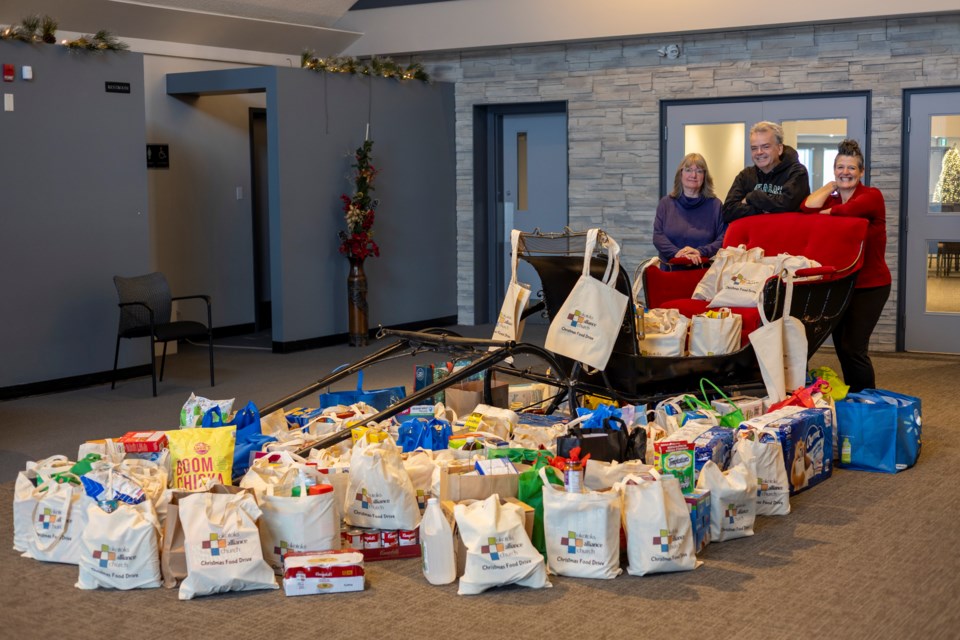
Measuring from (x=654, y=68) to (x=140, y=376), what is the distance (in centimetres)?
516

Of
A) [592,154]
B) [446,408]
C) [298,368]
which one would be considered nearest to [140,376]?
[298,368]

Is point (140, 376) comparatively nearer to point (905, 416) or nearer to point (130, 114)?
point (130, 114)

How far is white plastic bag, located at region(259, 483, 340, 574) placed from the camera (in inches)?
160

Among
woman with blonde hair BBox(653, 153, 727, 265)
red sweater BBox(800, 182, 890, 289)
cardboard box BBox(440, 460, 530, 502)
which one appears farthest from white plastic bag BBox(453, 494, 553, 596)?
woman with blonde hair BBox(653, 153, 727, 265)

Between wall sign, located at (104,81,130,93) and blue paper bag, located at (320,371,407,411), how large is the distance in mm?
3759

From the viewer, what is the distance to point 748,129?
32.6 feet

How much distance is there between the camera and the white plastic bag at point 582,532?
4004mm

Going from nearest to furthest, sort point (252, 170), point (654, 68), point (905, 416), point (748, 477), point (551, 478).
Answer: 1. point (551, 478)
2. point (748, 477)
3. point (905, 416)
4. point (654, 68)
5. point (252, 170)

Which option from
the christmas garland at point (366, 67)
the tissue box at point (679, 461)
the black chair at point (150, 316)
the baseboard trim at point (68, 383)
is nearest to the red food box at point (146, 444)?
the tissue box at point (679, 461)

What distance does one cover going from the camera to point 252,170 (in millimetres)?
11102

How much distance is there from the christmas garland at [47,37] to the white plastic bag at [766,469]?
5.65 m

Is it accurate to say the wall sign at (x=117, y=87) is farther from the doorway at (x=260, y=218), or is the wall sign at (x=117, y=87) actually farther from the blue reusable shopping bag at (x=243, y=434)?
the blue reusable shopping bag at (x=243, y=434)

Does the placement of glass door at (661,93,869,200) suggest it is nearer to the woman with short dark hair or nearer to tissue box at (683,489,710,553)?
the woman with short dark hair

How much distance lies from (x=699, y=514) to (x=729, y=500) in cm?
22
